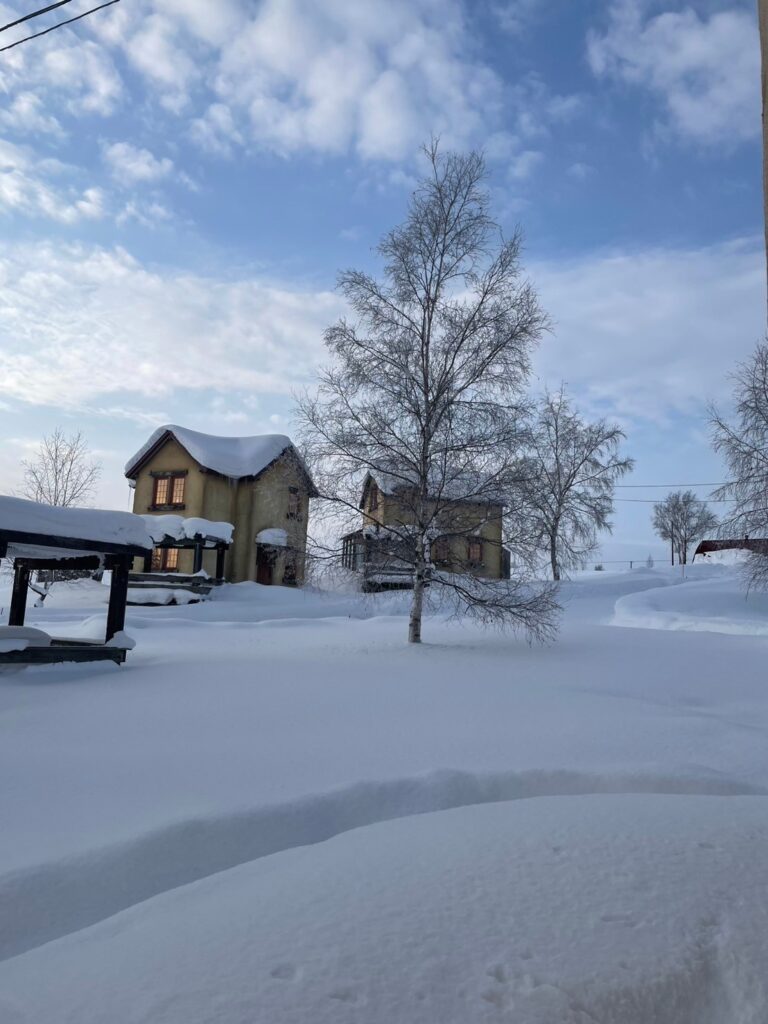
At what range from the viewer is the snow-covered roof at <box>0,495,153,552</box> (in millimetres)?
7801

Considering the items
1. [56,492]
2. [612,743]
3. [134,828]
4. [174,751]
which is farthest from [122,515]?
[56,492]

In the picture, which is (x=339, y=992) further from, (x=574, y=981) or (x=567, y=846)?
(x=567, y=846)

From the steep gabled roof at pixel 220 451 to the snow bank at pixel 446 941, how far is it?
24.7 meters

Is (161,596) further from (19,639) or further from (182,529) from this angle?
(19,639)

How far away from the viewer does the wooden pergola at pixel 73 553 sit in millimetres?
7969

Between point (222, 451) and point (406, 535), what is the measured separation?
19.5 meters

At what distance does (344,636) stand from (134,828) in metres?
8.91

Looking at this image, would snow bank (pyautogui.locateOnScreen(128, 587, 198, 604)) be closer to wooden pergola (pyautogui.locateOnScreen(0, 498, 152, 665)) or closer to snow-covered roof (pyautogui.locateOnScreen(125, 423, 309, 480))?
snow-covered roof (pyautogui.locateOnScreen(125, 423, 309, 480))

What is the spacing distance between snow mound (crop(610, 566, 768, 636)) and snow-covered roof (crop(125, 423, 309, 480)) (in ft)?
47.4

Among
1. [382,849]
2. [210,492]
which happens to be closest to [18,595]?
[382,849]

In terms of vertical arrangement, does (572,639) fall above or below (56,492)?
below

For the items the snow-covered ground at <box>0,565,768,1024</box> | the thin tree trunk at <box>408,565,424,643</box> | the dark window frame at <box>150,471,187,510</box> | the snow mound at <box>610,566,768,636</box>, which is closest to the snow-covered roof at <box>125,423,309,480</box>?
the dark window frame at <box>150,471,187,510</box>

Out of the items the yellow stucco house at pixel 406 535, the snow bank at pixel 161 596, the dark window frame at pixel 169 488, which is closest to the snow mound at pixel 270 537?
the dark window frame at pixel 169 488

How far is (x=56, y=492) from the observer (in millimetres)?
31828
